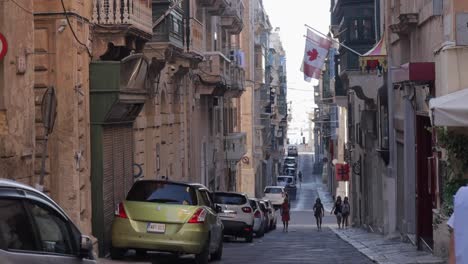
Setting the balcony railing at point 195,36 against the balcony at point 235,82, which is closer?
the balcony railing at point 195,36

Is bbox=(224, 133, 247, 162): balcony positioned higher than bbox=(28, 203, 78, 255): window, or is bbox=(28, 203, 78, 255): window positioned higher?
bbox=(224, 133, 247, 162): balcony

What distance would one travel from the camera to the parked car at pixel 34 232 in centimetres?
782

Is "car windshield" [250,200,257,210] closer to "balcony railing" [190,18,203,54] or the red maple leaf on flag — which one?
"balcony railing" [190,18,203,54]

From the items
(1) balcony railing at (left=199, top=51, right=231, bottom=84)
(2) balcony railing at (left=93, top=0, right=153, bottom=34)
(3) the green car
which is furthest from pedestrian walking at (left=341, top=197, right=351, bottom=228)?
(3) the green car

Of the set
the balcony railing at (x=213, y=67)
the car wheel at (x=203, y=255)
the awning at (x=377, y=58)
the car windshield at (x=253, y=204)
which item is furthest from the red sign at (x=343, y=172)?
the car wheel at (x=203, y=255)

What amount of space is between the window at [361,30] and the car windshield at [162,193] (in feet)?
89.2

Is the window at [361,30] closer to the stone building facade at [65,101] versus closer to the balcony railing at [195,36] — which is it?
the balcony railing at [195,36]

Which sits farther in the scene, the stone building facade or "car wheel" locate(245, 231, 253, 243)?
"car wheel" locate(245, 231, 253, 243)

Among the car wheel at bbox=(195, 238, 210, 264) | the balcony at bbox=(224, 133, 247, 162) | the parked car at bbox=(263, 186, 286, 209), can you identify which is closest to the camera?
the car wheel at bbox=(195, 238, 210, 264)

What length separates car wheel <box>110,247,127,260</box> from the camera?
18016mm

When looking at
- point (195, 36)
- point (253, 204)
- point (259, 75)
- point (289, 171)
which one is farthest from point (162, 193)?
point (289, 171)

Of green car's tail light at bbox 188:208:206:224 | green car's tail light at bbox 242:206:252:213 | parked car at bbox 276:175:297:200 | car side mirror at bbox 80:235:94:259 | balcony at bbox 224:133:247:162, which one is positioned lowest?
parked car at bbox 276:175:297:200

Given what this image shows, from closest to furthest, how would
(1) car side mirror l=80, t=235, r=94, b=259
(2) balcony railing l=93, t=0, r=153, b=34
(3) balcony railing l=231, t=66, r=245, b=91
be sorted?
(1) car side mirror l=80, t=235, r=94, b=259 < (2) balcony railing l=93, t=0, r=153, b=34 < (3) balcony railing l=231, t=66, r=245, b=91

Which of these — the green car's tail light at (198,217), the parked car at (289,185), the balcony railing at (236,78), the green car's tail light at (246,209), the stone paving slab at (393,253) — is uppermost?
the balcony railing at (236,78)
